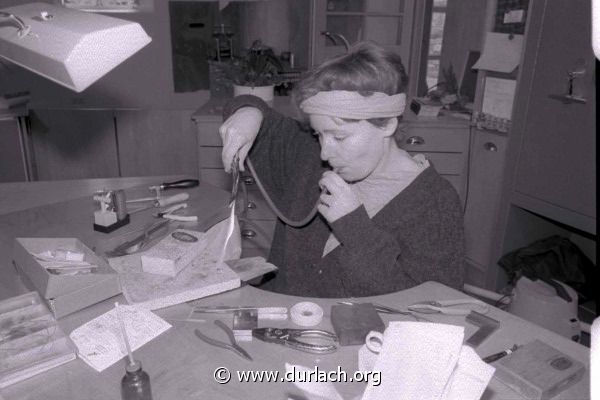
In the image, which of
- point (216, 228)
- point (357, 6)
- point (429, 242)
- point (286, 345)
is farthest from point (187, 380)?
point (357, 6)

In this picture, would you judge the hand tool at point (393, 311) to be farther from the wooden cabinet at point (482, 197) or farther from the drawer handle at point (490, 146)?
the drawer handle at point (490, 146)

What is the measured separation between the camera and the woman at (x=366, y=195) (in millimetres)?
1192

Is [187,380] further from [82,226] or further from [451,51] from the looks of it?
[451,51]

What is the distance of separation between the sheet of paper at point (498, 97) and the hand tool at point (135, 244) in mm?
1705

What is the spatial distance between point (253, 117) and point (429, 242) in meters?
0.64

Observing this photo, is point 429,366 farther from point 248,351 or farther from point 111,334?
point 111,334

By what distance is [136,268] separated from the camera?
1238 millimetres

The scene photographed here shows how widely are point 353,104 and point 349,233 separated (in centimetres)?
31

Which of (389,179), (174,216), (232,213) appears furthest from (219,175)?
(389,179)

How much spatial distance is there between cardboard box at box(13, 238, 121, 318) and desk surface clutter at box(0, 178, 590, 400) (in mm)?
18

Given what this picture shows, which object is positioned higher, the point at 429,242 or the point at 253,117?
the point at 253,117

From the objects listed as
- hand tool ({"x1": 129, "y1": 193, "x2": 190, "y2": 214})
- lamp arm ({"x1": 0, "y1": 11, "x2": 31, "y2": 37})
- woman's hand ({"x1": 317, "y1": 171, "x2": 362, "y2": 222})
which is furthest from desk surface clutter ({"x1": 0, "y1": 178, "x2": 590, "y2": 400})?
lamp arm ({"x1": 0, "y1": 11, "x2": 31, "y2": 37})

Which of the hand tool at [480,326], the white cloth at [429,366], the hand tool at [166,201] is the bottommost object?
the hand tool at [480,326]

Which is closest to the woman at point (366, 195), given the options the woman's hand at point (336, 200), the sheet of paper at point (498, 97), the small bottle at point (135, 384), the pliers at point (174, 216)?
the woman's hand at point (336, 200)
